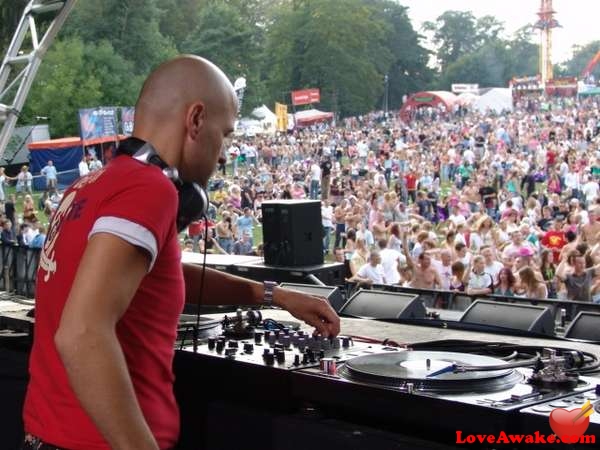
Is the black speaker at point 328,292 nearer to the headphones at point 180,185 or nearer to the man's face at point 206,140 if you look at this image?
the headphones at point 180,185

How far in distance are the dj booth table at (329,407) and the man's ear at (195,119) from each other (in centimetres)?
73

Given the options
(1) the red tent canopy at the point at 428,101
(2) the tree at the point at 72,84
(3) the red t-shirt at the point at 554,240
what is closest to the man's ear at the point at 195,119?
(3) the red t-shirt at the point at 554,240

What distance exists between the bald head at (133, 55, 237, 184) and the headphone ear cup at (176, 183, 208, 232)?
8cm

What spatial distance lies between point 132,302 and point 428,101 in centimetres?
5305

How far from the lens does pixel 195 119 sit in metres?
1.76

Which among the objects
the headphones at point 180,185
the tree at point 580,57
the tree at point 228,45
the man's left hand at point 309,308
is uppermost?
the tree at point 580,57

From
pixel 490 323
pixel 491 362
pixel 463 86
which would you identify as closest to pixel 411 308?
pixel 490 323

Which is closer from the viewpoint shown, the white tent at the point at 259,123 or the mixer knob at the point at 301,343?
the mixer knob at the point at 301,343

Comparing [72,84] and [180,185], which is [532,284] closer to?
[180,185]

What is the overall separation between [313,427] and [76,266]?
0.82 m

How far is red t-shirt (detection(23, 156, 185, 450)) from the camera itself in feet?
5.28

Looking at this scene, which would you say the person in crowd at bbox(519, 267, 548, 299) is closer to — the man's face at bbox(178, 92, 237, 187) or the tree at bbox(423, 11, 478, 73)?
the man's face at bbox(178, 92, 237, 187)

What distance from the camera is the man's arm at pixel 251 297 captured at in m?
2.46

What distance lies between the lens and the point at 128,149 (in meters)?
1.75
